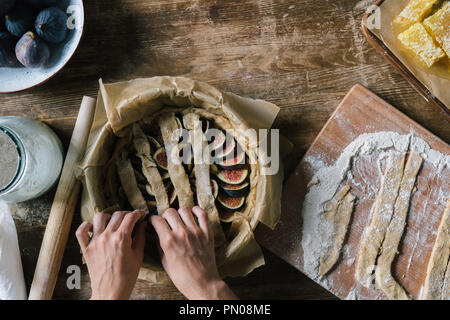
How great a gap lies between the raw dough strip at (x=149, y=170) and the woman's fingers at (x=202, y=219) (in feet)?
0.54

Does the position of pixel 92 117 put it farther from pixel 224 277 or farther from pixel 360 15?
pixel 360 15

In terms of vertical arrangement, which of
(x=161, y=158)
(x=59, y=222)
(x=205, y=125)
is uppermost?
(x=205, y=125)

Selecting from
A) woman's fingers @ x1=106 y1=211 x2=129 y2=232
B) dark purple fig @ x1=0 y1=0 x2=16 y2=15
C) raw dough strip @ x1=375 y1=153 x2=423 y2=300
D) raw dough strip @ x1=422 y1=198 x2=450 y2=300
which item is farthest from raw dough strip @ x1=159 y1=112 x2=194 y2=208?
raw dough strip @ x1=422 y1=198 x2=450 y2=300

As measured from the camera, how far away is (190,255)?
60.8 inches

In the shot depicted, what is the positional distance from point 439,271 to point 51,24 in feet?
6.29

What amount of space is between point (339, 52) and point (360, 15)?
0.61 feet

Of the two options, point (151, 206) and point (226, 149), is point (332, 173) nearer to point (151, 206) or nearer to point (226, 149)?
point (226, 149)

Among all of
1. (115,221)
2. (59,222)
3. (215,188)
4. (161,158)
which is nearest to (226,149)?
(215,188)

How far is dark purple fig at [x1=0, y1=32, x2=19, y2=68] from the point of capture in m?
1.67

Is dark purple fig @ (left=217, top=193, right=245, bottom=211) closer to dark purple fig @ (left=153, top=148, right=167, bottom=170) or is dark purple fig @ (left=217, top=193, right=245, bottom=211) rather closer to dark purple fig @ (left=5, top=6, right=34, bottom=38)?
dark purple fig @ (left=153, top=148, right=167, bottom=170)

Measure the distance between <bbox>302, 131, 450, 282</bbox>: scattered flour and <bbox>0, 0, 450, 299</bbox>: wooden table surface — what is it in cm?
10

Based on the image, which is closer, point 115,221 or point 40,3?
point 115,221

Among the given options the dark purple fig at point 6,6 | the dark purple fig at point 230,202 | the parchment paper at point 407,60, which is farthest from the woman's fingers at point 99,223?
the parchment paper at point 407,60
